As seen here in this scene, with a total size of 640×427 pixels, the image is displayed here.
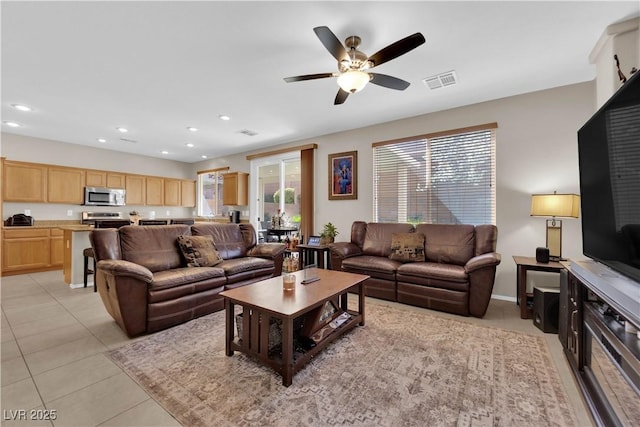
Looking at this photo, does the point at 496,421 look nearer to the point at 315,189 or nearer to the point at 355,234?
the point at 355,234

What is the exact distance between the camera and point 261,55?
2.57 metres

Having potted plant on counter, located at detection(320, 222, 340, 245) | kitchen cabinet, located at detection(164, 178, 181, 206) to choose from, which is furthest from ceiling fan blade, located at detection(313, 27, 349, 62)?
kitchen cabinet, located at detection(164, 178, 181, 206)

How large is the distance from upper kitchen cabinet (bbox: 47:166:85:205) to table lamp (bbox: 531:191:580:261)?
7.91 meters

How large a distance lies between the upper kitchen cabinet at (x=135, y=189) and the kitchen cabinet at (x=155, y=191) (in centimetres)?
12

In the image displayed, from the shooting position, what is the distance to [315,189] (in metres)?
5.36

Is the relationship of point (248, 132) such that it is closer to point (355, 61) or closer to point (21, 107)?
point (21, 107)

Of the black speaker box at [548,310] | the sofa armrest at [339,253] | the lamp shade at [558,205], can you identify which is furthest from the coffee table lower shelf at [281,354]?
the lamp shade at [558,205]

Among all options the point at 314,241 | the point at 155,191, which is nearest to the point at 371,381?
the point at 314,241

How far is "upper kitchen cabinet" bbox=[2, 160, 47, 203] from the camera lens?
15.9ft

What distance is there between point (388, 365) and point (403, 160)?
10.5 ft

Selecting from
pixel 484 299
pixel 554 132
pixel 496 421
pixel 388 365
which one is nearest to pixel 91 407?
pixel 388 365

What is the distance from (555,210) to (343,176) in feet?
9.90

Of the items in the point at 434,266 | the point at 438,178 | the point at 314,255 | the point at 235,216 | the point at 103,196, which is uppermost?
the point at 438,178

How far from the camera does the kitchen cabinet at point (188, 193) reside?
7496 millimetres
